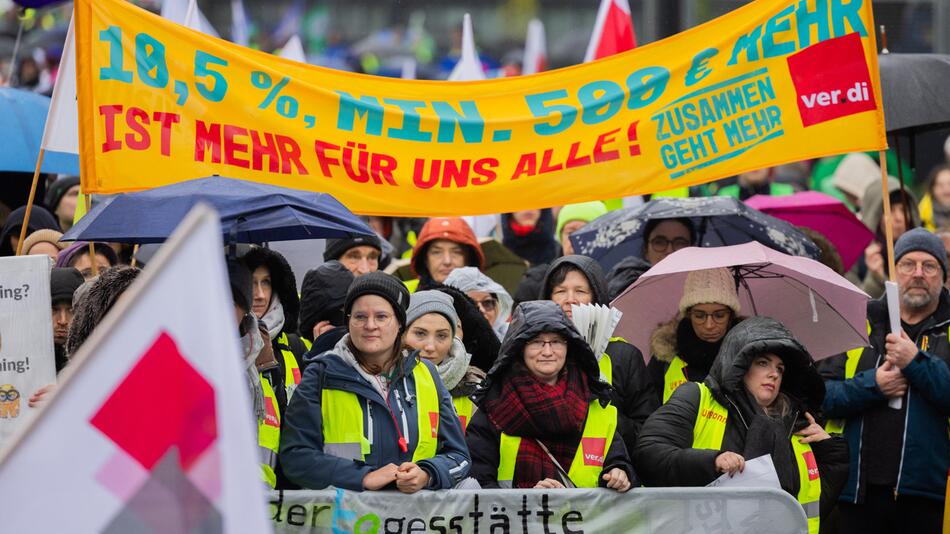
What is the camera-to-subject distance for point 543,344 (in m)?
5.80

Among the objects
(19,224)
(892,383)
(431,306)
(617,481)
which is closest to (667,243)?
(892,383)

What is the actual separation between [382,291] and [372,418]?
50 centimetres

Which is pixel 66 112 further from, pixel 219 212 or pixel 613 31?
pixel 613 31

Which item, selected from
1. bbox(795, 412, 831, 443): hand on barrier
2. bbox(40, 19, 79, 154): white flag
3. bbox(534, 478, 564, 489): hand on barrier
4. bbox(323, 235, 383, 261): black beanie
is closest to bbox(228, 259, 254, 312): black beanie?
bbox(534, 478, 564, 489): hand on barrier

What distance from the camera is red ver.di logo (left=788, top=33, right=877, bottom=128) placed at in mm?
6840

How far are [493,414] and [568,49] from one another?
1680cm

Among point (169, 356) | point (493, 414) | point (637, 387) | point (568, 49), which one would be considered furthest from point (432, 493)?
point (568, 49)

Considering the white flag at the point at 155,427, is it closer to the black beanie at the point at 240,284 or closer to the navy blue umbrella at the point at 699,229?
the black beanie at the point at 240,284

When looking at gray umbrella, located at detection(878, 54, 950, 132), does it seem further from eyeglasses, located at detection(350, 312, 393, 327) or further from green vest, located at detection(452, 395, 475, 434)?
eyeglasses, located at detection(350, 312, 393, 327)

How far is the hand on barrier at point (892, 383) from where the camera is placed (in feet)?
21.7

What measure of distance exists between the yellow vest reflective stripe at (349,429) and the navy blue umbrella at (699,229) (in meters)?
2.60

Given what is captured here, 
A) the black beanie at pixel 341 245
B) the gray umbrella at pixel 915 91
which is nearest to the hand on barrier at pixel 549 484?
the black beanie at pixel 341 245

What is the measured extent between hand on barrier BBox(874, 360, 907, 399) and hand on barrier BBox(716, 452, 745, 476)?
1330mm

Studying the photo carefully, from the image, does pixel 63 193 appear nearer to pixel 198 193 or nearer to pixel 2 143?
pixel 2 143
